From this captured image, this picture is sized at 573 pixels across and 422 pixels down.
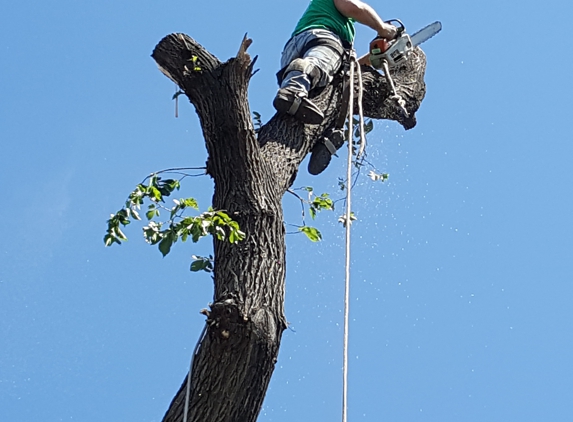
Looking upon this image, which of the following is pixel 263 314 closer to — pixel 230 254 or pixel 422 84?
pixel 230 254

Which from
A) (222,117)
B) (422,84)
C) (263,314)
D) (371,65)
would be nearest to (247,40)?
(222,117)

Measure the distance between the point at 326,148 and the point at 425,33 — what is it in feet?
4.21

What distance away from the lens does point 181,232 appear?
134 inches

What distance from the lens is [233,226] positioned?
3.44 meters

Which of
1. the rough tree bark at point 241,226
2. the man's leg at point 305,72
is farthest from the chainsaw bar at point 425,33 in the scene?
the rough tree bark at point 241,226

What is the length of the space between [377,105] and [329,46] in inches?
15.7

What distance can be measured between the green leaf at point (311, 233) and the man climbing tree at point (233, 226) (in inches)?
6.2

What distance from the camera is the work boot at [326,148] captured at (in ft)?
15.3

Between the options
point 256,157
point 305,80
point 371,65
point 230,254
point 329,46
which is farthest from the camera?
point 371,65

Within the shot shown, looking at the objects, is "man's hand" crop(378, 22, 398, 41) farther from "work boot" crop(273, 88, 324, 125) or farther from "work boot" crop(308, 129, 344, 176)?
"work boot" crop(273, 88, 324, 125)

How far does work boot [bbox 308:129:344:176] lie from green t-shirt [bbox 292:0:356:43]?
74 cm

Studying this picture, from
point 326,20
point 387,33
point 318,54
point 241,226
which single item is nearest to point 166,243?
point 241,226

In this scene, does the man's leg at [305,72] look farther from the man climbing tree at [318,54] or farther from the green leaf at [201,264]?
the green leaf at [201,264]

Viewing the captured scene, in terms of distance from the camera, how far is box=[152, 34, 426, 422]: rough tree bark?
3219 mm
